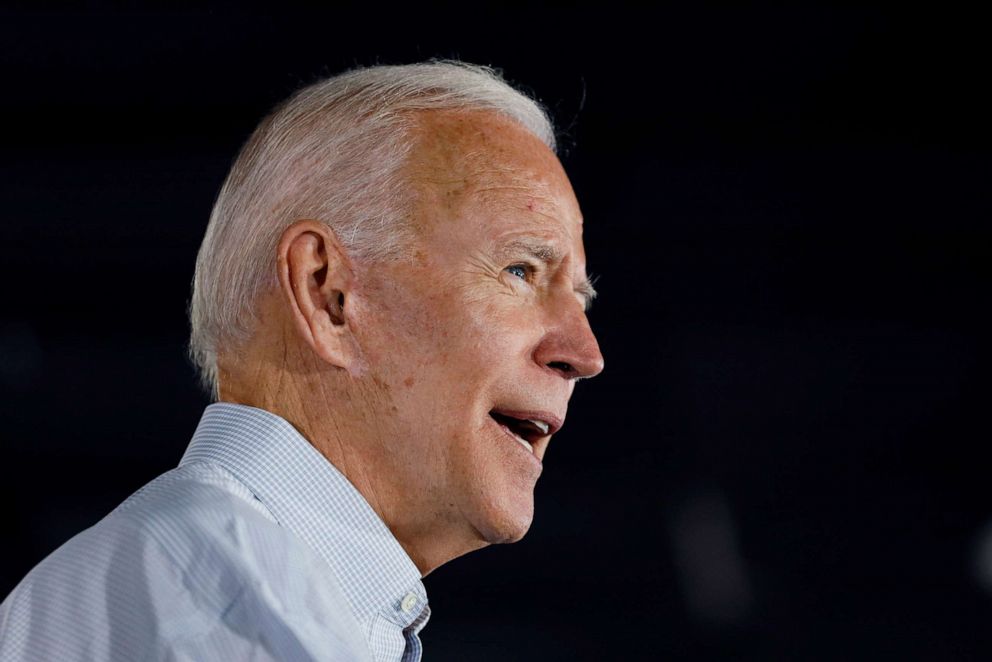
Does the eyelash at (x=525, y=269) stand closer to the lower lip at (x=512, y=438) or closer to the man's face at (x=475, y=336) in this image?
the man's face at (x=475, y=336)

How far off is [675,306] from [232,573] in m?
1.49

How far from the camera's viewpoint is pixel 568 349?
126 centimetres

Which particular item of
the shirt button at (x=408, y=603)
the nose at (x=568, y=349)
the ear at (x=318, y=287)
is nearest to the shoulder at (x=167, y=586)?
the shirt button at (x=408, y=603)

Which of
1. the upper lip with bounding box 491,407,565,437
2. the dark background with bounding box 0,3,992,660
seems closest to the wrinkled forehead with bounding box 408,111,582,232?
the upper lip with bounding box 491,407,565,437

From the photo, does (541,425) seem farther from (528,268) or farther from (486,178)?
(486,178)

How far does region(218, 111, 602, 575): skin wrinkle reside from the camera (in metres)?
1.22

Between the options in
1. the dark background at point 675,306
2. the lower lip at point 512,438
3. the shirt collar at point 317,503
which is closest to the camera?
the shirt collar at point 317,503

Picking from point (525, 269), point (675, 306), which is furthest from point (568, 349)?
point (675, 306)

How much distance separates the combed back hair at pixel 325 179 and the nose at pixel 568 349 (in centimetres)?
18

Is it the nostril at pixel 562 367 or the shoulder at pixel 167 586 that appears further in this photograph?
the nostril at pixel 562 367

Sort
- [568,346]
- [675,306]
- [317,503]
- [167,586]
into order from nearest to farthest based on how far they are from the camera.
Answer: [167,586] < [317,503] < [568,346] < [675,306]

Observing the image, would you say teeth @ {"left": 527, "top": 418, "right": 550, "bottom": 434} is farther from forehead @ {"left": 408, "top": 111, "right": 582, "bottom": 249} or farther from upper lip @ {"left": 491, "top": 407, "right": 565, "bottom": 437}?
forehead @ {"left": 408, "top": 111, "right": 582, "bottom": 249}

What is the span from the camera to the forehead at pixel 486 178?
1292 mm

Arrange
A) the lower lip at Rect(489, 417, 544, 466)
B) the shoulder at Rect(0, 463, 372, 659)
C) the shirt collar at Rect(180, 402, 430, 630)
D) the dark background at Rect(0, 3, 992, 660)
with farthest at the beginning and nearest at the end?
the dark background at Rect(0, 3, 992, 660) < the lower lip at Rect(489, 417, 544, 466) < the shirt collar at Rect(180, 402, 430, 630) < the shoulder at Rect(0, 463, 372, 659)
